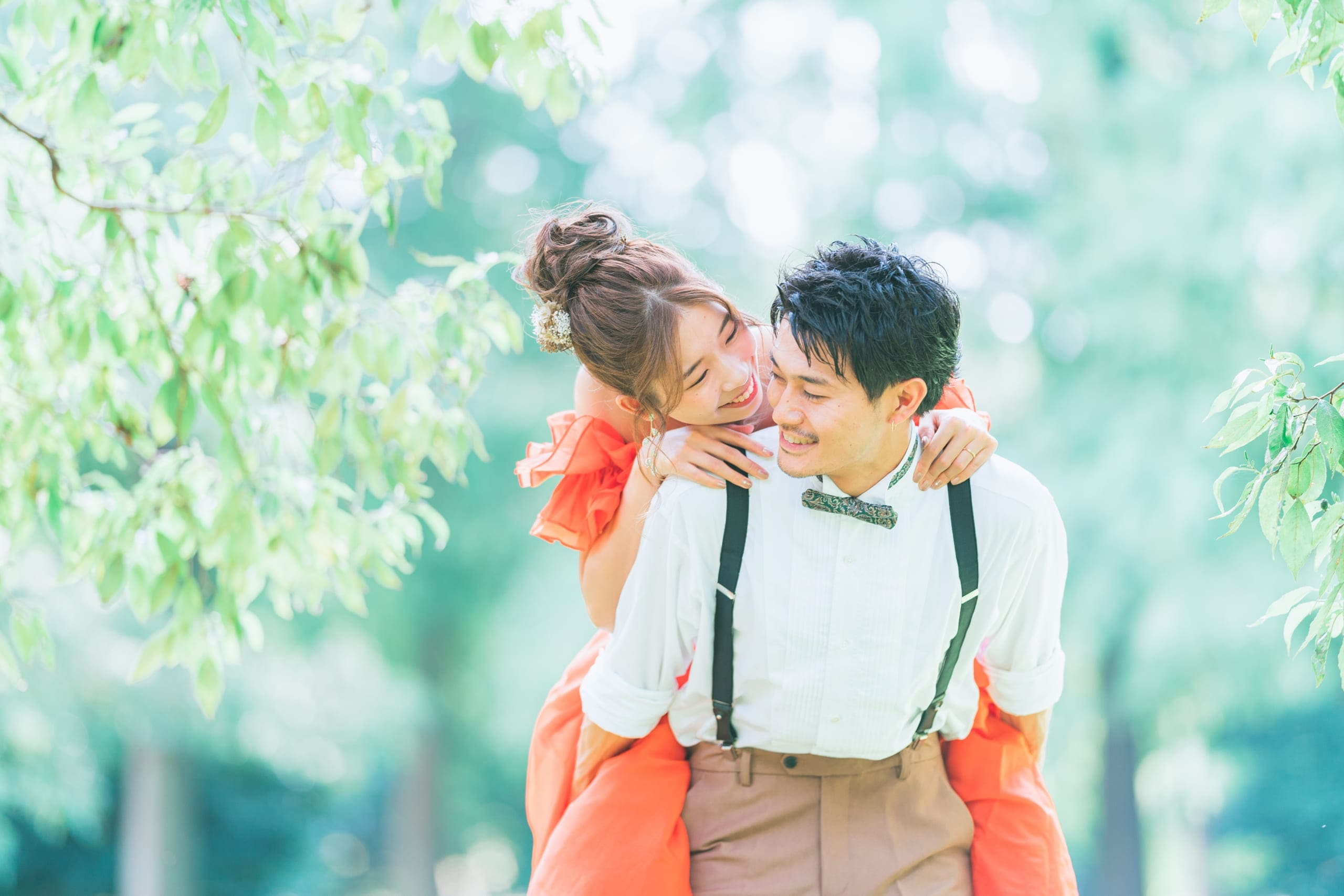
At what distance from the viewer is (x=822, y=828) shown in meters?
2.06

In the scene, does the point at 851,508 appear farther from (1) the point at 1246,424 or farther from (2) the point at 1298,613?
(2) the point at 1298,613

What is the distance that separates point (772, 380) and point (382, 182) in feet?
3.46

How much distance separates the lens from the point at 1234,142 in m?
7.32

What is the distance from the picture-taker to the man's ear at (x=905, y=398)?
197 cm

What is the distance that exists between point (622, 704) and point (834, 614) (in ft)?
1.35

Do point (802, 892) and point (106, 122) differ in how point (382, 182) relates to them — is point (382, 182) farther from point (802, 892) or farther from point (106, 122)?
point (802, 892)

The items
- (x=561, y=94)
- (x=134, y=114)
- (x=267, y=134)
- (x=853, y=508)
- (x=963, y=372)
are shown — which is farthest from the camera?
(x=963, y=372)

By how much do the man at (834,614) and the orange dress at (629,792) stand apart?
0.07 metres

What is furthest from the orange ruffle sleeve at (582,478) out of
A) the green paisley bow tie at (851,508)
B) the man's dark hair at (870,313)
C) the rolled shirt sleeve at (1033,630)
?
the rolled shirt sleeve at (1033,630)

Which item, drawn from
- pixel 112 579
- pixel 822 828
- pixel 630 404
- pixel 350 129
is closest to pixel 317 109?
pixel 350 129

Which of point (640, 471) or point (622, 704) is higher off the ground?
point (640, 471)

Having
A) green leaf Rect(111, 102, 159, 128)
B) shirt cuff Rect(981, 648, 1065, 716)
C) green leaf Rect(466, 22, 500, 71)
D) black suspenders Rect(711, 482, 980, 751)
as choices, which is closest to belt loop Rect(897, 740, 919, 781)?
black suspenders Rect(711, 482, 980, 751)

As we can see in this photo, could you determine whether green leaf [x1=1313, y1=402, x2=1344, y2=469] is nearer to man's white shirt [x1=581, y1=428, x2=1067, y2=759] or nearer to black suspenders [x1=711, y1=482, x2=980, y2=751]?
man's white shirt [x1=581, y1=428, x2=1067, y2=759]

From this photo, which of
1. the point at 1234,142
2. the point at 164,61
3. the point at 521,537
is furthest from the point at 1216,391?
the point at 164,61
